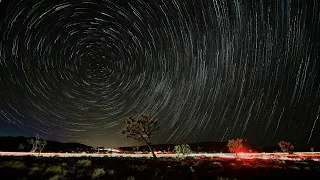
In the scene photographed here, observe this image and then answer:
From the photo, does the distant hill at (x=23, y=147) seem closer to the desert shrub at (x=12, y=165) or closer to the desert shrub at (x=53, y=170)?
the desert shrub at (x=12, y=165)

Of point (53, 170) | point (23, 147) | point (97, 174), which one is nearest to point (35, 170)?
point (53, 170)

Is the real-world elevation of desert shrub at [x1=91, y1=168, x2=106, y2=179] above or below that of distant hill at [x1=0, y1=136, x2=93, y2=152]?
below

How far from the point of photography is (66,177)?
17.9 m

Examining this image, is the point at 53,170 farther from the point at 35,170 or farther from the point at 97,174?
the point at 97,174

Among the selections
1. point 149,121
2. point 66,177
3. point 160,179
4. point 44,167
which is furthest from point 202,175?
point 149,121

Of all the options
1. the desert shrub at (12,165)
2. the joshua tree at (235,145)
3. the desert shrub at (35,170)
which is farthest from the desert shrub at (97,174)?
the joshua tree at (235,145)

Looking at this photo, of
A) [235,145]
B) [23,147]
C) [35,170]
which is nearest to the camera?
[35,170]

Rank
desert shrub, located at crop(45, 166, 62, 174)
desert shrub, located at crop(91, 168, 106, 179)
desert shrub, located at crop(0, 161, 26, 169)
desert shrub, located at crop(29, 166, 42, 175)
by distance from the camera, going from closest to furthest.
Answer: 1. desert shrub, located at crop(91, 168, 106, 179)
2. desert shrub, located at crop(29, 166, 42, 175)
3. desert shrub, located at crop(45, 166, 62, 174)
4. desert shrub, located at crop(0, 161, 26, 169)

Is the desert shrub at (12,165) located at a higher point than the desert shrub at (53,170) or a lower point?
higher

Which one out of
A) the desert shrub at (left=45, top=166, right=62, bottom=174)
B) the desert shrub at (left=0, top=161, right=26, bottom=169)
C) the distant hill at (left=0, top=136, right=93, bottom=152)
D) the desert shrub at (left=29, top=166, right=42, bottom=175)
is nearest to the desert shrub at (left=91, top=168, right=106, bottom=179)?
the desert shrub at (left=45, top=166, right=62, bottom=174)

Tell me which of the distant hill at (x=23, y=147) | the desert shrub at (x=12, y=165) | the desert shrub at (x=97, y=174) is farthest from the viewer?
the distant hill at (x=23, y=147)

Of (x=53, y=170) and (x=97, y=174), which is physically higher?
(x=53, y=170)

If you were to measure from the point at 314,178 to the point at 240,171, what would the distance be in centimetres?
687

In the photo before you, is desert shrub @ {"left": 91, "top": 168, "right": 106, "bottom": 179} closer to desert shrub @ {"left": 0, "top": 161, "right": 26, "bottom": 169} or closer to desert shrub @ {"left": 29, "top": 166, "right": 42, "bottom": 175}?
desert shrub @ {"left": 29, "top": 166, "right": 42, "bottom": 175}
